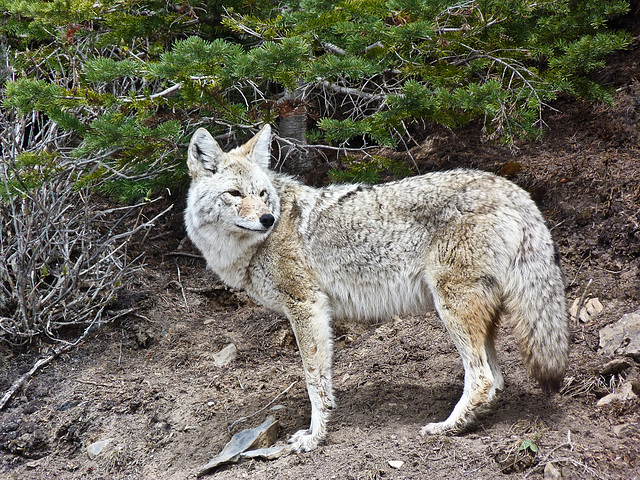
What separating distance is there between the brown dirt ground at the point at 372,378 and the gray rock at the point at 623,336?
0.11 m

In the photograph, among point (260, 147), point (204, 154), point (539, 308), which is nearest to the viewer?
point (539, 308)

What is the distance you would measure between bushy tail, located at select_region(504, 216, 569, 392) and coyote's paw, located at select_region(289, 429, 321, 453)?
1.81 m

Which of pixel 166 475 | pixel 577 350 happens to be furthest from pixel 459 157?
pixel 166 475

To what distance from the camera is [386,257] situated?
15.8ft

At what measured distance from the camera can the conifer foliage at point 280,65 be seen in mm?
4926

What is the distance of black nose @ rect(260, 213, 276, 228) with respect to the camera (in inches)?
185

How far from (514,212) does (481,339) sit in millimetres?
1059

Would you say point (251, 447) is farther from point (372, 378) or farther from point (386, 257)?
point (386, 257)

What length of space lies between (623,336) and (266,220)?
3298 millimetres

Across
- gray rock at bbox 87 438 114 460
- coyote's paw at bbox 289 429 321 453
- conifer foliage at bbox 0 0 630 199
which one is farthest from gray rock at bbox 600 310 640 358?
gray rock at bbox 87 438 114 460

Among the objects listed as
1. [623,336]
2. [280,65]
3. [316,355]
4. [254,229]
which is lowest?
[623,336]

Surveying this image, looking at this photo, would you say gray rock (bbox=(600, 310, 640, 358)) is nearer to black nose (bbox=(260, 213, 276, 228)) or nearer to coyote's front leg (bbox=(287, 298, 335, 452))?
coyote's front leg (bbox=(287, 298, 335, 452))

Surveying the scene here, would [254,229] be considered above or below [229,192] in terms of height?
below

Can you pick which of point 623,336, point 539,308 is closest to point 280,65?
point 539,308
